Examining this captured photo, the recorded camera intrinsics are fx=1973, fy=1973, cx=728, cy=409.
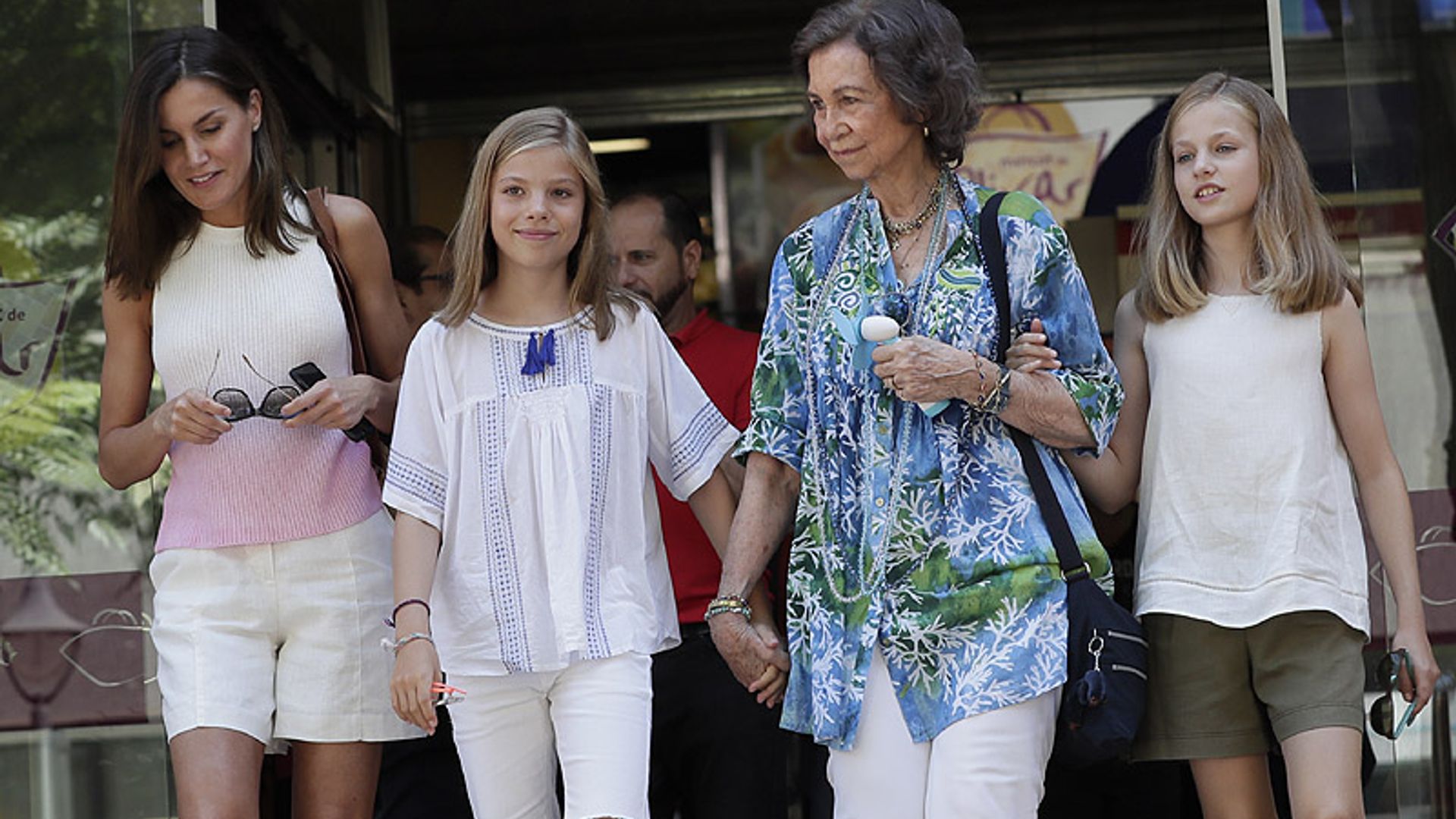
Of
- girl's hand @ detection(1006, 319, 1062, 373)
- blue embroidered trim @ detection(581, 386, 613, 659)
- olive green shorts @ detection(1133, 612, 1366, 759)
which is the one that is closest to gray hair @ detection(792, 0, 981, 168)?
girl's hand @ detection(1006, 319, 1062, 373)

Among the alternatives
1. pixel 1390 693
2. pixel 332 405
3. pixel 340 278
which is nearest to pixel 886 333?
pixel 332 405

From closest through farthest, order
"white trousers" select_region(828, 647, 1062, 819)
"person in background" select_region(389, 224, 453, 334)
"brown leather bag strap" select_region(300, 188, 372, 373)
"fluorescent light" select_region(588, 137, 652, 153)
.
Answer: "white trousers" select_region(828, 647, 1062, 819)
"brown leather bag strap" select_region(300, 188, 372, 373)
"person in background" select_region(389, 224, 453, 334)
"fluorescent light" select_region(588, 137, 652, 153)

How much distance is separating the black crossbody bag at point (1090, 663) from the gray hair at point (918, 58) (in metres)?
0.64

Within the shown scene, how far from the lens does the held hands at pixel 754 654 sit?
3.64m

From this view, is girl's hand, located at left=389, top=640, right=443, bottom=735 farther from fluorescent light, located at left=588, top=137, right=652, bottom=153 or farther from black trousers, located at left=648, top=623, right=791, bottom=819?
fluorescent light, located at left=588, top=137, right=652, bottom=153

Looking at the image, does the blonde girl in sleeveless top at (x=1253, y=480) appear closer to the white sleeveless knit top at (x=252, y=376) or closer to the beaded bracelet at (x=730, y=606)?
the beaded bracelet at (x=730, y=606)

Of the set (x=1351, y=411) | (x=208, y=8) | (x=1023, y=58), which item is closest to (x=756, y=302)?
(x=1023, y=58)

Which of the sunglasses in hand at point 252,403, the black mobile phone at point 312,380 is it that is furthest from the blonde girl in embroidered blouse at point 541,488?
the sunglasses in hand at point 252,403

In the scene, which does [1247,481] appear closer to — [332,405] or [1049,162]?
[332,405]

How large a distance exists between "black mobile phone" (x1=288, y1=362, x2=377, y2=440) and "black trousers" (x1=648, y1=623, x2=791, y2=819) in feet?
3.57

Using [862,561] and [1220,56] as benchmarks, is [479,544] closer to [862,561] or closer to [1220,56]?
[862,561]

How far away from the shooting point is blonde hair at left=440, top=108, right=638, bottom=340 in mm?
3885

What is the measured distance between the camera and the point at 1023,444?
3.51m

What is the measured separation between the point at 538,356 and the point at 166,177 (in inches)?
35.4
